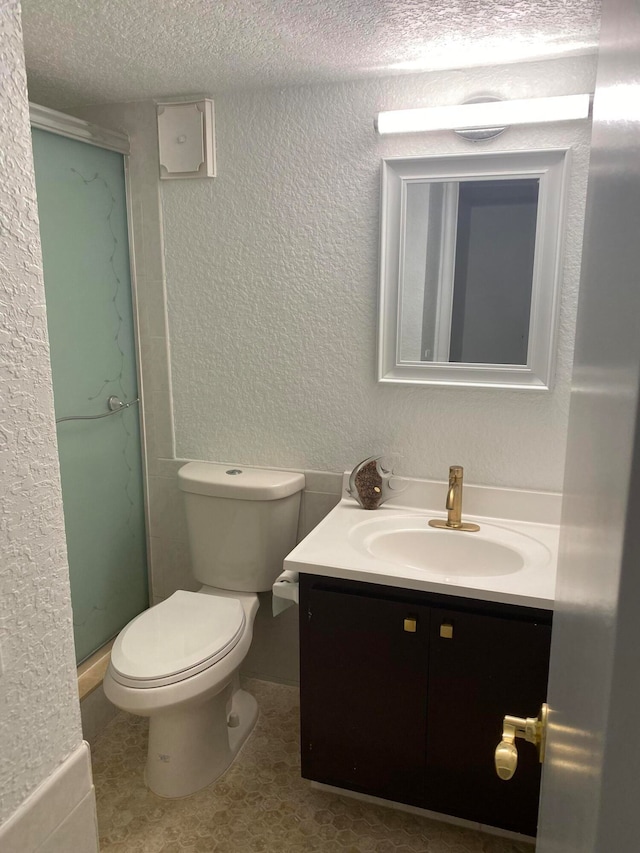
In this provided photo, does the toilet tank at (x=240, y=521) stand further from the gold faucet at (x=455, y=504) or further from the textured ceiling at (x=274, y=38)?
the textured ceiling at (x=274, y=38)

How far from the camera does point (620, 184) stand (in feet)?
1.36

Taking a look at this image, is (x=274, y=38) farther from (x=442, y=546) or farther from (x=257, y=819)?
(x=257, y=819)

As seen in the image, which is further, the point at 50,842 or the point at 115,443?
the point at 115,443

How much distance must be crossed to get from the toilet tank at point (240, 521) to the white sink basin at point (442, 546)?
13.5 inches

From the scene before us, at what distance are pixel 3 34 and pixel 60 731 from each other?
0.89 metres

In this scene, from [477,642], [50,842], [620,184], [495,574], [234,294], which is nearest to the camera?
[620,184]

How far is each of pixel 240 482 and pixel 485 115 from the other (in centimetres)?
134

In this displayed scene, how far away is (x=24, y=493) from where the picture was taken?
815mm

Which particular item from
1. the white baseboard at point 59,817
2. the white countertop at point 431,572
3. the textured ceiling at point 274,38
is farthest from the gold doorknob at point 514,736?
the textured ceiling at point 274,38

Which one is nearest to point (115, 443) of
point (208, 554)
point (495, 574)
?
point (208, 554)

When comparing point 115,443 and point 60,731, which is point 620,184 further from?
point 115,443

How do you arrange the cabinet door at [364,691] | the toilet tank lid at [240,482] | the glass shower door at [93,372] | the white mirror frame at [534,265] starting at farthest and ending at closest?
the toilet tank lid at [240,482] < the glass shower door at [93,372] < the white mirror frame at [534,265] < the cabinet door at [364,691]

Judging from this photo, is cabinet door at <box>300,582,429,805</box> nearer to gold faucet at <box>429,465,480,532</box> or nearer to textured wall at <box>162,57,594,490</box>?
gold faucet at <box>429,465,480,532</box>

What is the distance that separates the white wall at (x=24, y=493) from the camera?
0.77 meters
